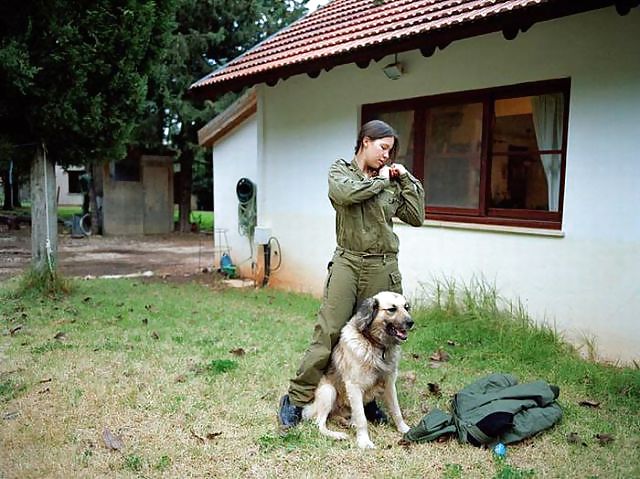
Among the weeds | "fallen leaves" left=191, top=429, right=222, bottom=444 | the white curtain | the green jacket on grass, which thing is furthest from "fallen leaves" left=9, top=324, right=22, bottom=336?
the white curtain

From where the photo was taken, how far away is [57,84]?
630 centimetres

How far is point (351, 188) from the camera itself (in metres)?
3.01

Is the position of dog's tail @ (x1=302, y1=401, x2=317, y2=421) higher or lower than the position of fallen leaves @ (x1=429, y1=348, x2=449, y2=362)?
higher

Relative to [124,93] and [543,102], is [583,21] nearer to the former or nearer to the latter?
[543,102]

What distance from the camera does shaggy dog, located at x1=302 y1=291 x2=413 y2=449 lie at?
2.97m

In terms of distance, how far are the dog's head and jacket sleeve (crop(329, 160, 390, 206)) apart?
57 centimetres

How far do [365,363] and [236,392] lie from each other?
4.01 feet

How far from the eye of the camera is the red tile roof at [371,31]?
14.5ft

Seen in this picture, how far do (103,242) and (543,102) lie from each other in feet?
37.9

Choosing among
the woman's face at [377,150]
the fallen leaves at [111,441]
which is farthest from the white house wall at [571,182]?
the fallen leaves at [111,441]

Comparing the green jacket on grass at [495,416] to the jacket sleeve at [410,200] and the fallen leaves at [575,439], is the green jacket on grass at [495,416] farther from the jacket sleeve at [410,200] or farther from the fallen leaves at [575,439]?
the jacket sleeve at [410,200]

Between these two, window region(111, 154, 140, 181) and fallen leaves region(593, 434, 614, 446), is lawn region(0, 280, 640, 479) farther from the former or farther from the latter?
window region(111, 154, 140, 181)

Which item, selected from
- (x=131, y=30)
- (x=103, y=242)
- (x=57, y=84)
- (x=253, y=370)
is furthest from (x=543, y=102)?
(x=103, y=242)

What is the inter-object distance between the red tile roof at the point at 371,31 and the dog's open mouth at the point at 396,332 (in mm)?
1803
